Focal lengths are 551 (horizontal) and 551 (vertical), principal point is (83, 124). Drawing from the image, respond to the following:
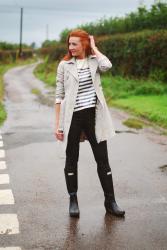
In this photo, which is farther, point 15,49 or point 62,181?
point 15,49

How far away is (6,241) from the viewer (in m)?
5.35

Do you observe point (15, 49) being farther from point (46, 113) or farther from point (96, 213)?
point (96, 213)

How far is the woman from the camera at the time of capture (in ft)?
20.0

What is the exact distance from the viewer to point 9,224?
5891mm

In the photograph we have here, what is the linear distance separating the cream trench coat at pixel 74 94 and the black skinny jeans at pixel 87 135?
0.18 ft

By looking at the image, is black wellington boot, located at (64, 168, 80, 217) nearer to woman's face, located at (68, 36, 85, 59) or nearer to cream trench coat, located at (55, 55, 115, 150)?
cream trench coat, located at (55, 55, 115, 150)

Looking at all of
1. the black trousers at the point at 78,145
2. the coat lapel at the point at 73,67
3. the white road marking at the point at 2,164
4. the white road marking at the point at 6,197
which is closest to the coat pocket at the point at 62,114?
the black trousers at the point at 78,145

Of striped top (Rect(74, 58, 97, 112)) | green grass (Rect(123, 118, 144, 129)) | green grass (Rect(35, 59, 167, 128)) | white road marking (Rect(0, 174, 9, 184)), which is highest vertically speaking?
striped top (Rect(74, 58, 97, 112))

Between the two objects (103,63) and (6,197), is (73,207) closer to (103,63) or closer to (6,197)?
(6,197)

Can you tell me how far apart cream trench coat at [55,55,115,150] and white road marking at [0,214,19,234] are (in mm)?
1020

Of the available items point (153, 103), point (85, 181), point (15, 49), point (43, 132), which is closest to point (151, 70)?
point (153, 103)

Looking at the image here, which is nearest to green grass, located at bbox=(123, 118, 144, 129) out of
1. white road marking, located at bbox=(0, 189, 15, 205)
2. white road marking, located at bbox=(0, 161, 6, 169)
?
white road marking, located at bbox=(0, 161, 6, 169)

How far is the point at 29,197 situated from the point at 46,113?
1030 centimetres

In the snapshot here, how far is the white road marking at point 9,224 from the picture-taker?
5660 mm
